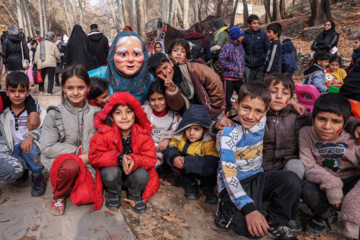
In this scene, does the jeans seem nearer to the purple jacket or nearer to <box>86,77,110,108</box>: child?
<box>86,77,110,108</box>: child

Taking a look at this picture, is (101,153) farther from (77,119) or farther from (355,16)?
(355,16)

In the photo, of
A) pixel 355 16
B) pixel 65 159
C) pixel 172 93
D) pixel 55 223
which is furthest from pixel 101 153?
pixel 355 16

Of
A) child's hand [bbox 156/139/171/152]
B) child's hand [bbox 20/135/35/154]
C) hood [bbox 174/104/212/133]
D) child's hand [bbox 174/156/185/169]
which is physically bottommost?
child's hand [bbox 174/156/185/169]

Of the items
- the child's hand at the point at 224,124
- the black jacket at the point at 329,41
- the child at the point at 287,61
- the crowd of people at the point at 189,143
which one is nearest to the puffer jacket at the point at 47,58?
the crowd of people at the point at 189,143

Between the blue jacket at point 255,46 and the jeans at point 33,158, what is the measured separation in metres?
4.90

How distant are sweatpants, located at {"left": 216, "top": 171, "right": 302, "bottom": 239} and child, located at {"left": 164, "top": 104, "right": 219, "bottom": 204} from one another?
0.45 meters

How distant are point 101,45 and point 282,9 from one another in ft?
59.4

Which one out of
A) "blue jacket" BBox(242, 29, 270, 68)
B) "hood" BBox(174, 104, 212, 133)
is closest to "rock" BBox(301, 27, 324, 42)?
"blue jacket" BBox(242, 29, 270, 68)

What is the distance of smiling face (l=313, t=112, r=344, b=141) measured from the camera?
2336 millimetres

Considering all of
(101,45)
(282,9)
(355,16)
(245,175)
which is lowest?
(245,175)

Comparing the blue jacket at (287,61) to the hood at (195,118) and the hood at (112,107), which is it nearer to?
the hood at (195,118)

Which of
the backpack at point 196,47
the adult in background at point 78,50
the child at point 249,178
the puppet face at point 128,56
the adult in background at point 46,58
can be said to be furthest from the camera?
the adult in background at point 46,58

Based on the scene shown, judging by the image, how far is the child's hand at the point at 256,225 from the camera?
6.57 feet

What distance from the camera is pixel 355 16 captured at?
46.6 feet
